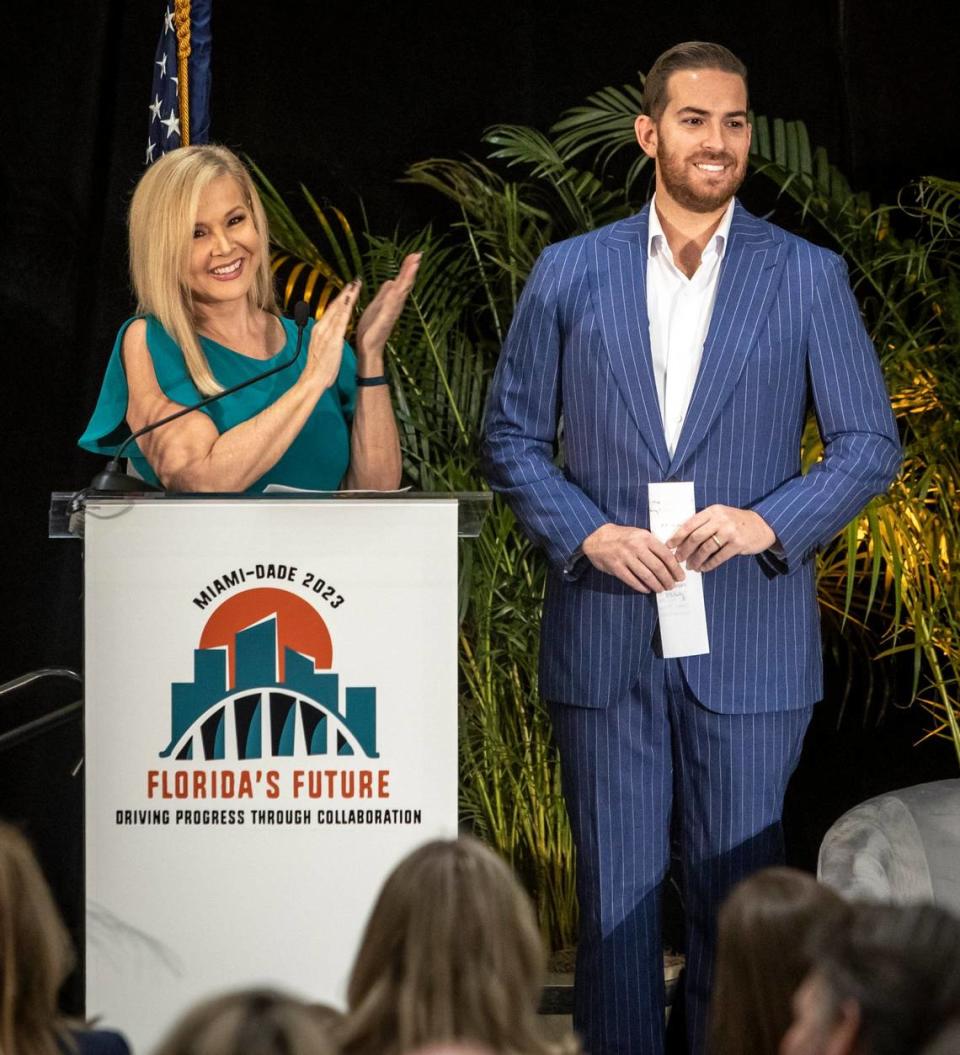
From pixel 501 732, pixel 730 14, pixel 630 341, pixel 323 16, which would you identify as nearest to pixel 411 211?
pixel 323 16

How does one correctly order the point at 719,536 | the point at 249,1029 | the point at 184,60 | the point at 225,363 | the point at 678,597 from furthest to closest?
the point at 184,60, the point at 225,363, the point at 678,597, the point at 719,536, the point at 249,1029

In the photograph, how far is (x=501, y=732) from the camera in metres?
4.54

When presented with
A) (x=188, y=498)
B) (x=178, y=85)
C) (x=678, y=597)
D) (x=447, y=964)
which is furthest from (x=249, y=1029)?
(x=178, y=85)

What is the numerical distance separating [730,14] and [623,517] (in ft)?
6.78

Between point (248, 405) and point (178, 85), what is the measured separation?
1.00 meters

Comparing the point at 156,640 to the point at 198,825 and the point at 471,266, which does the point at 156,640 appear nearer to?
the point at 198,825

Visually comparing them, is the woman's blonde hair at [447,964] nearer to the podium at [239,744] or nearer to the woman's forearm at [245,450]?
the podium at [239,744]

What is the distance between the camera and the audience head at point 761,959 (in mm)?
1991

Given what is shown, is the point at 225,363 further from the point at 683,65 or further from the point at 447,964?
the point at 447,964

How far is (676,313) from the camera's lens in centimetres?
307

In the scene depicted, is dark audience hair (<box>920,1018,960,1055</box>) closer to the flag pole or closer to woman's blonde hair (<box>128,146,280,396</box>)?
woman's blonde hair (<box>128,146,280,396</box>)

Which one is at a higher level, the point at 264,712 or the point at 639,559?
the point at 639,559

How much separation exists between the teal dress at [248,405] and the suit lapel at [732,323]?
64 centimetres

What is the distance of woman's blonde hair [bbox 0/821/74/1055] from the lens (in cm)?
183
